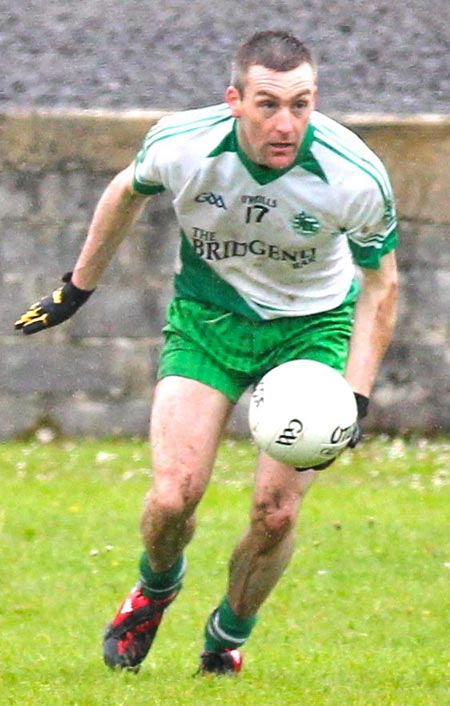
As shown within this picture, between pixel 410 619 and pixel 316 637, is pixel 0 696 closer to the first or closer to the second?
pixel 316 637

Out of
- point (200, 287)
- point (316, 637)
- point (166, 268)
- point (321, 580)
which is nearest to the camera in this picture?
point (200, 287)

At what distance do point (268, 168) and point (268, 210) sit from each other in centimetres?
16

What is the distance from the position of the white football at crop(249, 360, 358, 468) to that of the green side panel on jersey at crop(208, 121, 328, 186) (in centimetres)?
70

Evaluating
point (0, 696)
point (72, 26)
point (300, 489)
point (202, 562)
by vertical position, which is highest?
point (300, 489)

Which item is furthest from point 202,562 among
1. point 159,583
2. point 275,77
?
point 275,77

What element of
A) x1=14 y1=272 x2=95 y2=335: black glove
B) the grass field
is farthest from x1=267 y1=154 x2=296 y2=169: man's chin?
the grass field

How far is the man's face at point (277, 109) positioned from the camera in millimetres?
6082

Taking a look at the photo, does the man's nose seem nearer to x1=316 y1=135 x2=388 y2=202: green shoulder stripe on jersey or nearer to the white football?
x1=316 y1=135 x2=388 y2=202: green shoulder stripe on jersey

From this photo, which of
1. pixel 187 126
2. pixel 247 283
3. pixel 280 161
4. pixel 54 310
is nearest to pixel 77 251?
pixel 54 310

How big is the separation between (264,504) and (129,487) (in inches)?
225

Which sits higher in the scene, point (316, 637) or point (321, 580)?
point (316, 637)

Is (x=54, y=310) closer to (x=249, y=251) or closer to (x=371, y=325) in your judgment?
(x=249, y=251)

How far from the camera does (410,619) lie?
336 inches

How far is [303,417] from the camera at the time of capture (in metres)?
6.00
